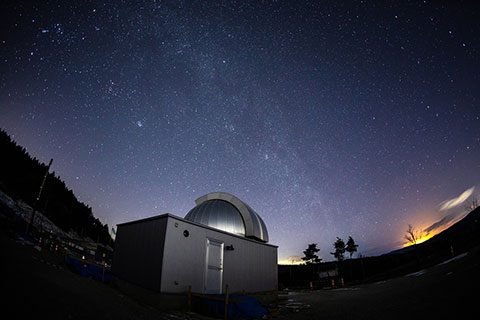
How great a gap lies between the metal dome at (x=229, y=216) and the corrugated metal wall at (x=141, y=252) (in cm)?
396

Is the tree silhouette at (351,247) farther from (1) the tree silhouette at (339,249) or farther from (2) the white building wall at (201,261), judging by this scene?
(2) the white building wall at (201,261)

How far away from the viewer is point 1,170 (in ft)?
205

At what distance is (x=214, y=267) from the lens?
35.0 ft

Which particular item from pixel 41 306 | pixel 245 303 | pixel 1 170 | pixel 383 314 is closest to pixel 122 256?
pixel 245 303

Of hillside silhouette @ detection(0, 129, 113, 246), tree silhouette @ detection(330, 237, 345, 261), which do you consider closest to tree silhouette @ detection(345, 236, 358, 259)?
tree silhouette @ detection(330, 237, 345, 261)

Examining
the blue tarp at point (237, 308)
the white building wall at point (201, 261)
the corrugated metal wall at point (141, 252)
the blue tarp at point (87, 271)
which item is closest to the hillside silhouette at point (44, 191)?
the blue tarp at point (87, 271)

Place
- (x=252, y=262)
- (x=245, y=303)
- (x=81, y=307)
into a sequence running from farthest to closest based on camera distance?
(x=252, y=262) → (x=245, y=303) → (x=81, y=307)

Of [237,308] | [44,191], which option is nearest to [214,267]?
[237,308]

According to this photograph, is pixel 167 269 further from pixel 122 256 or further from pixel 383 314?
pixel 383 314

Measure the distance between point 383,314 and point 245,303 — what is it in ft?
15.1

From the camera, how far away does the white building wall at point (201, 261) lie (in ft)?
28.6

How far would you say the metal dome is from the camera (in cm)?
1351

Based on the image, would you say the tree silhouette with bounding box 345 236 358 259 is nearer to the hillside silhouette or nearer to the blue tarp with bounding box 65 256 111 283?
the blue tarp with bounding box 65 256 111 283

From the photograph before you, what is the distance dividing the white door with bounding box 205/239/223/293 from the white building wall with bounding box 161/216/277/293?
9.4 inches
